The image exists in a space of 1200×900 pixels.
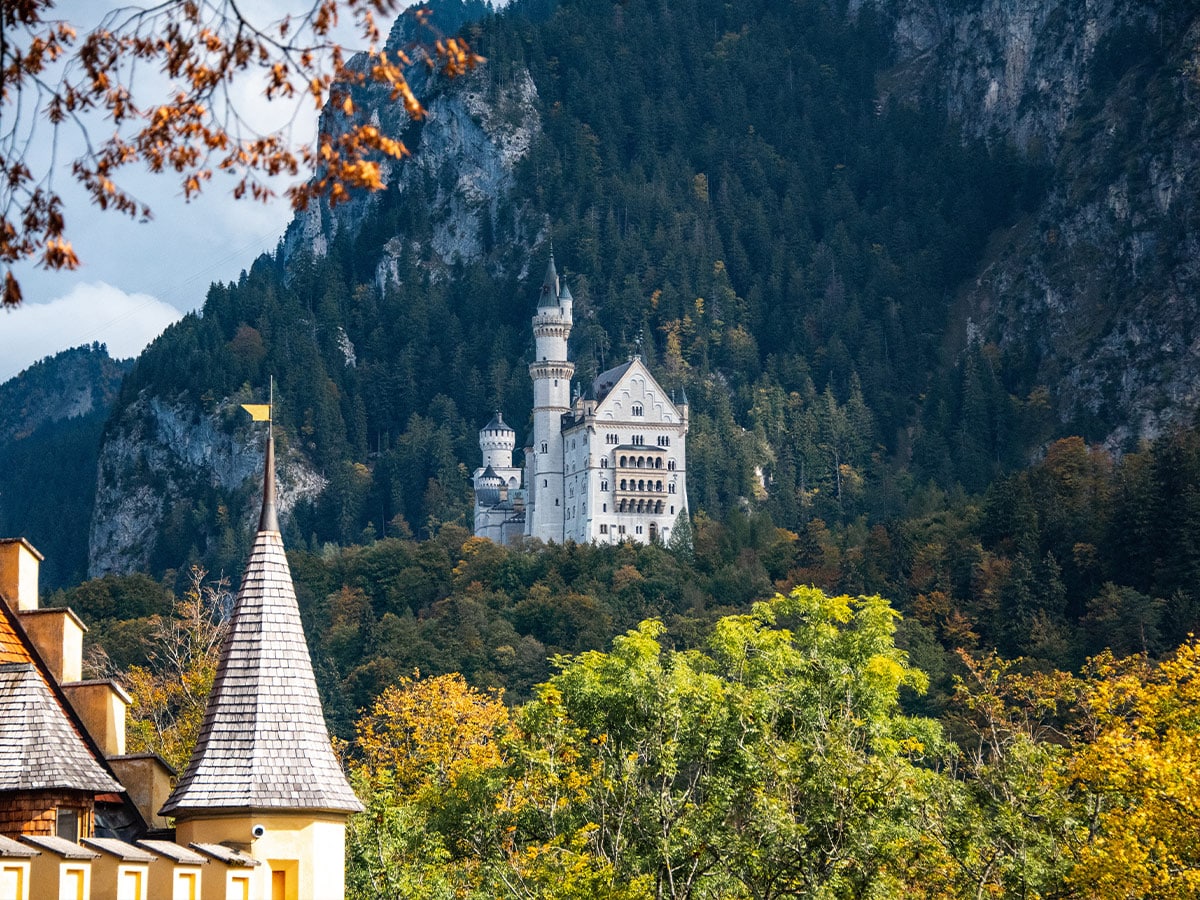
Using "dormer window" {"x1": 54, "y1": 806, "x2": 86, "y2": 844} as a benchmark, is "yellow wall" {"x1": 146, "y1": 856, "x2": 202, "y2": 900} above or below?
below

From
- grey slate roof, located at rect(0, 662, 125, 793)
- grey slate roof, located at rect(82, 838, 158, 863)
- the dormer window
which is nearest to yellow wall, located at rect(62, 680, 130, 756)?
grey slate roof, located at rect(0, 662, 125, 793)

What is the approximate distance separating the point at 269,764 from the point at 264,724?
1.94 feet

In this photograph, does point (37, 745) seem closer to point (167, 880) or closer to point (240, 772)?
point (240, 772)

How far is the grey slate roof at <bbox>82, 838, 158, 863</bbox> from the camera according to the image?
23703 millimetres

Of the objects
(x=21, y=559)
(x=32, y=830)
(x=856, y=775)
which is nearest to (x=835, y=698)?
(x=856, y=775)

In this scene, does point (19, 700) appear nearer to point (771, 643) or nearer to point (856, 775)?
point (856, 775)

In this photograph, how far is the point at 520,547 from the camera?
190 m

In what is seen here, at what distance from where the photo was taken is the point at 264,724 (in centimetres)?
2920

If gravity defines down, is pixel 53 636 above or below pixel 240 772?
above

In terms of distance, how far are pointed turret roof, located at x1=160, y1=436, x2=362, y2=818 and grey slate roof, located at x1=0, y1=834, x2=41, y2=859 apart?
578cm

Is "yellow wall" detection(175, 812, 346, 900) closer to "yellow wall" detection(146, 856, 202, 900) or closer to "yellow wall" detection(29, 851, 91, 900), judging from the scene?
"yellow wall" detection(146, 856, 202, 900)

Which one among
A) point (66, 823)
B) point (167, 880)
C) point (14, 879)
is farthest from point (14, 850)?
point (66, 823)

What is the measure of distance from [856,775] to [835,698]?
47.1ft

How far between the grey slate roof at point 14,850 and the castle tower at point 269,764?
514 centimetres
